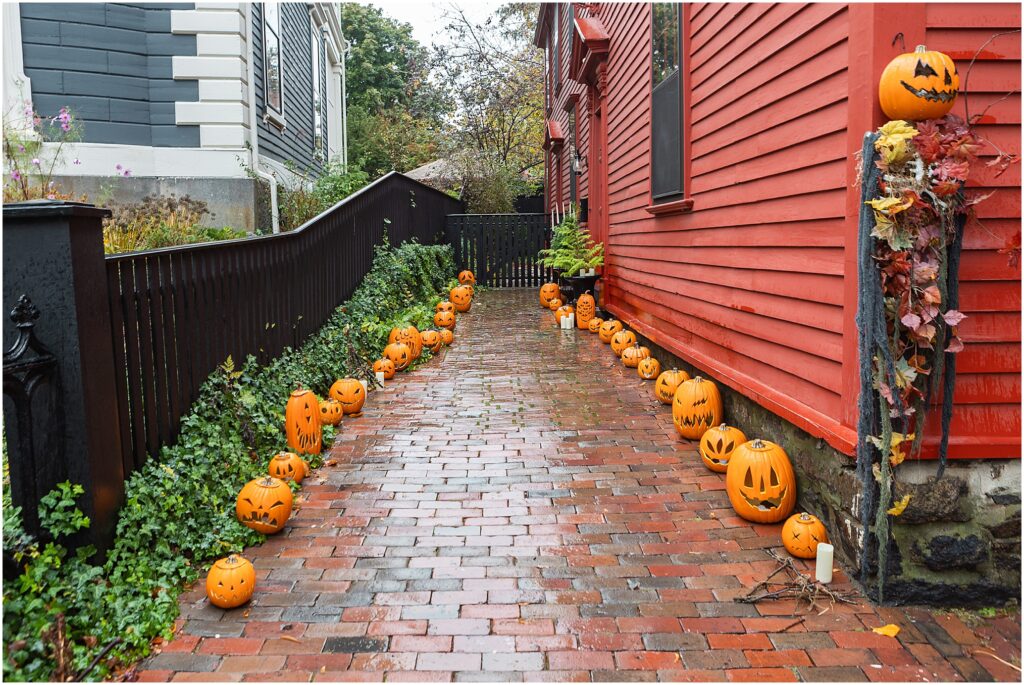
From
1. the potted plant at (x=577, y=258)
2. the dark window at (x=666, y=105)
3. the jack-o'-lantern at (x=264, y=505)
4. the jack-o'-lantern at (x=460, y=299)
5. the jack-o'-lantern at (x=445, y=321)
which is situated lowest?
the jack-o'-lantern at (x=264, y=505)

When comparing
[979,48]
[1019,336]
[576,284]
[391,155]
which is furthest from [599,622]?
[391,155]

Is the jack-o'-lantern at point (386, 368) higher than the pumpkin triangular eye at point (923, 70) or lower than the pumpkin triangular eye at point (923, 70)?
lower

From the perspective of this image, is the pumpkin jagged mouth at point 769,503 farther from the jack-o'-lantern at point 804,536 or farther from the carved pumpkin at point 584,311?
the carved pumpkin at point 584,311

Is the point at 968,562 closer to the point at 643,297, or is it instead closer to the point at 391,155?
the point at 643,297

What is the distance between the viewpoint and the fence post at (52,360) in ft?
9.43

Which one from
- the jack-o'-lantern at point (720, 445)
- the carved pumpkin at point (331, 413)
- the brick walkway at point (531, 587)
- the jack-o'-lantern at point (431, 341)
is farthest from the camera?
the jack-o'-lantern at point (431, 341)

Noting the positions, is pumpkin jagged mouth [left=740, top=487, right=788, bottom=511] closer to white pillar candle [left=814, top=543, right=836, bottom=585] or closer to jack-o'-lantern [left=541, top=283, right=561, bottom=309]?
white pillar candle [left=814, top=543, right=836, bottom=585]

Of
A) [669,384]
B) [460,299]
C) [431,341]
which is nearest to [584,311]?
[460,299]

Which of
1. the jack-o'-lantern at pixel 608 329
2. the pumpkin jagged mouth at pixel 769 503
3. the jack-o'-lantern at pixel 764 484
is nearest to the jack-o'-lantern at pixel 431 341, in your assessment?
the jack-o'-lantern at pixel 608 329

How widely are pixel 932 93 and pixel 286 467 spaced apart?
12.5ft

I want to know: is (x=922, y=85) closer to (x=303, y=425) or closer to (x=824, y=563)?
(x=824, y=563)

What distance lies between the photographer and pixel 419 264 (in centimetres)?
1166

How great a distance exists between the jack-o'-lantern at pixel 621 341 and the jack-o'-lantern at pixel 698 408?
116 inches

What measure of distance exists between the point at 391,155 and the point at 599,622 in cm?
2847
